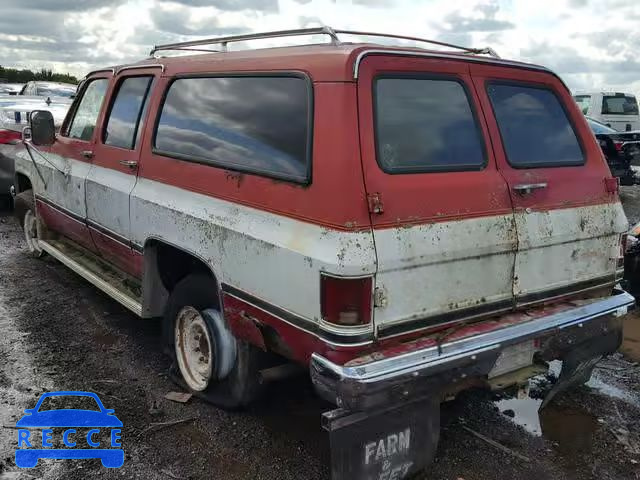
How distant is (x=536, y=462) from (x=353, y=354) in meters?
1.40

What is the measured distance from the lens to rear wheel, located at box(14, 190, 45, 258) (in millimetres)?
6291

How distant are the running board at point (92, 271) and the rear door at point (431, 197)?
2.09m

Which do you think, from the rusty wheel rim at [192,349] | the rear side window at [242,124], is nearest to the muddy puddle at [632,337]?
the rusty wheel rim at [192,349]

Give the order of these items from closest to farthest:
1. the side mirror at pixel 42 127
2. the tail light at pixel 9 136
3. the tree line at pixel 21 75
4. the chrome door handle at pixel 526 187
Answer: the chrome door handle at pixel 526 187
the side mirror at pixel 42 127
the tail light at pixel 9 136
the tree line at pixel 21 75

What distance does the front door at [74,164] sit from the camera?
480 cm

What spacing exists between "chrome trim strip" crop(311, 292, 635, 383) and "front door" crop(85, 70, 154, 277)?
2.09 meters

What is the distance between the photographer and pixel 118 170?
423cm

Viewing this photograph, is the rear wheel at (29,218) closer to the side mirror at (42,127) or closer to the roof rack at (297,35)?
the side mirror at (42,127)

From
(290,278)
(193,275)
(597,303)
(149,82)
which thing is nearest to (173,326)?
(193,275)

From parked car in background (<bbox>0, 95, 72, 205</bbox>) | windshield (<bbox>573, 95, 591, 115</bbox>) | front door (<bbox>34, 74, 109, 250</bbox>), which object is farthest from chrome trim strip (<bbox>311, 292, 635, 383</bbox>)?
windshield (<bbox>573, 95, 591, 115</bbox>)

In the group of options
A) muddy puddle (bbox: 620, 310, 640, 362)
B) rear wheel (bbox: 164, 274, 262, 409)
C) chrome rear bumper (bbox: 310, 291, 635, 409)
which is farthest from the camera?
muddy puddle (bbox: 620, 310, 640, 362)

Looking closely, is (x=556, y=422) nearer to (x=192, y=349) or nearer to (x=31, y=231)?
(x=192, y=349)

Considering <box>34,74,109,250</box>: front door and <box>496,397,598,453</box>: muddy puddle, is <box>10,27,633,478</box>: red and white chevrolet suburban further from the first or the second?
<box>34,74,109,250</box>: front door

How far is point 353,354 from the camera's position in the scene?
8.50 feet
